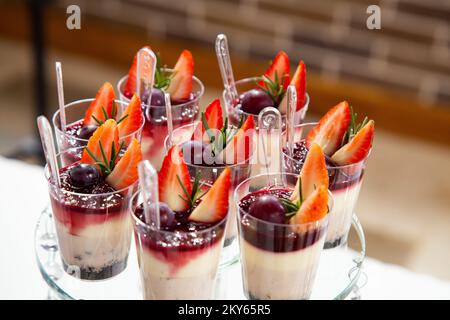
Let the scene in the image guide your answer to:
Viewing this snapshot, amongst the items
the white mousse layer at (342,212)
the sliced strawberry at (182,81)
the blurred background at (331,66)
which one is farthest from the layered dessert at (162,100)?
the blurred background at (331,66)

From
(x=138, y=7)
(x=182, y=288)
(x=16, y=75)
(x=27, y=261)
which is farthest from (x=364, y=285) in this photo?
(x=16, y=75)

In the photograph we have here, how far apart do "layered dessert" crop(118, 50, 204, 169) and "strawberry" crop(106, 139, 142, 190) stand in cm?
24

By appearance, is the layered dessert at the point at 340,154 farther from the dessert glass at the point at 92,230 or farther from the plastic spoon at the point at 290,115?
the dessert glass at the point at 92,230

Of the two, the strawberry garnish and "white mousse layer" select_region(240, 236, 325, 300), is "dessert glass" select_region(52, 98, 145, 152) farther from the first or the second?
"white mousse layer" select_region(240, 236, 325, 300)

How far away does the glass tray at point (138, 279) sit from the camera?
44.9 inches

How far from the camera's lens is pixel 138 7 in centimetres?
A: 329

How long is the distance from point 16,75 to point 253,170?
2.43 m

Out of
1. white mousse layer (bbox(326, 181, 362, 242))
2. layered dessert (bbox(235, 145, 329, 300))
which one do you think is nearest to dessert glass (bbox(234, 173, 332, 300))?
layered dessert (bbox(235, 145, 329, 300))

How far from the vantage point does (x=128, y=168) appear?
1.10 m

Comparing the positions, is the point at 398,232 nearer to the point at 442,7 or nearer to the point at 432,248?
the point at 432,248

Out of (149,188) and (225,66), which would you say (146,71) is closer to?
(225,66)

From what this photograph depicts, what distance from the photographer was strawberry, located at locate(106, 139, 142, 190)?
1094mm

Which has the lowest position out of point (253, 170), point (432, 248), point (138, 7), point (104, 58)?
point (432, 248)

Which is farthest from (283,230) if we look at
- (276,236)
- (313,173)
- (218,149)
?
(218,149)
